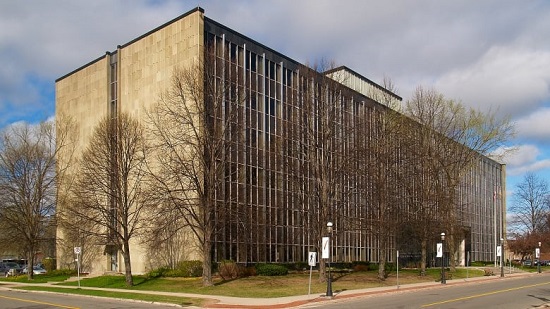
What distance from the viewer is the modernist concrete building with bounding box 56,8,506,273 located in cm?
3675

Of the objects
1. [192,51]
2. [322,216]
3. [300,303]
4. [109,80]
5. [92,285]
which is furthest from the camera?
[109,80]

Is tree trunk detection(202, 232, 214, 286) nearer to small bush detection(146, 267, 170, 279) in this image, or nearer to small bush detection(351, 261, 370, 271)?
small bush detection(146, 267, 170, 279)

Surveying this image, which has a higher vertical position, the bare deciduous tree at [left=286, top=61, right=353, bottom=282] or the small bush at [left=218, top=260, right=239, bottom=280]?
the bare deciduous tree at [left=286, top=61, right=353, bottom=282]

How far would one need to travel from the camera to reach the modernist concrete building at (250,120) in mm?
36750

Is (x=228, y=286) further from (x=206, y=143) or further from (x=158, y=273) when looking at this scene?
(x=158, y=273)

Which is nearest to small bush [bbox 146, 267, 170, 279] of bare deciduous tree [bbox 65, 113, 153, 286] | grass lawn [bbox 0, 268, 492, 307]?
grass lawn [bbox 0, 268, 492, 307]

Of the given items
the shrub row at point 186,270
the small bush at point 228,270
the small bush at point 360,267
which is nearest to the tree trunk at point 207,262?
the small bush at point 228,270

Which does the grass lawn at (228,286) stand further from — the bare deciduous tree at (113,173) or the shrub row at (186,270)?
the bare deciduous tree at (113,173)

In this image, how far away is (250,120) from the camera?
1857 inches

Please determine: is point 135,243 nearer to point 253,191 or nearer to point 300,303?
point 253,191

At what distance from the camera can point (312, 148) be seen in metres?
35.6

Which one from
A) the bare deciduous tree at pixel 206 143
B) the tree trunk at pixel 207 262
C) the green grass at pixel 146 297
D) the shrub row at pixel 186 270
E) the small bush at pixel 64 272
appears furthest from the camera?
the small bush at pixel 64 272

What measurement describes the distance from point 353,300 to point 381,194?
1493 centimetres

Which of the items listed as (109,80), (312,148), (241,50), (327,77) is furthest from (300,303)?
(109,80)
